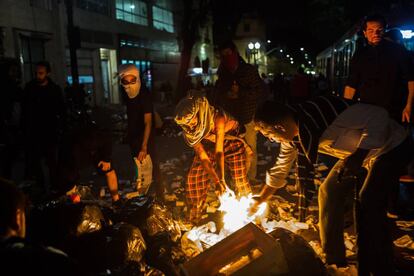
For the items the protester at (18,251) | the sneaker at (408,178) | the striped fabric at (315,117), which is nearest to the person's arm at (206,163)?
the striped fabric at (315,117)

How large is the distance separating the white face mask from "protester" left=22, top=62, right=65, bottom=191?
1.73 m

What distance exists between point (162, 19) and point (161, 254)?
3207cm

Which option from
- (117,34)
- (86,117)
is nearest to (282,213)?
(86,117)

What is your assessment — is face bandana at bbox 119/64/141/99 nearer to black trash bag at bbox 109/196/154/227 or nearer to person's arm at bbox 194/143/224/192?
person's arm at bbox 194/143/224/192

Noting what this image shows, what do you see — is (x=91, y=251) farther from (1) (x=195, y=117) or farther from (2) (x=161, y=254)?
(1) (x=195, y=117)

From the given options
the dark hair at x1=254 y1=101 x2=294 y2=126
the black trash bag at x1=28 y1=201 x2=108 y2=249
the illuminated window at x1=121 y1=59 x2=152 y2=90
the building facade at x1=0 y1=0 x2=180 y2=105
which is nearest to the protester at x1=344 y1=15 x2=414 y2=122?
the dark hair at x1=254 y1=101 x2=294 y2=126

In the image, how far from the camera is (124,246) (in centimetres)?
355

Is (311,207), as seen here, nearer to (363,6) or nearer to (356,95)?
(356,95)

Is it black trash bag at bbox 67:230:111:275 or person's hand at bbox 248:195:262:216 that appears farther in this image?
person's hand at bbox 248:195:262:216

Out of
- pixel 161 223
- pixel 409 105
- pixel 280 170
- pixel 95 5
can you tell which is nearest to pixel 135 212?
pixel 161 223

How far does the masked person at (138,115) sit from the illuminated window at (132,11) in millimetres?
21875

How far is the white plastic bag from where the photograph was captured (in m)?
5.61

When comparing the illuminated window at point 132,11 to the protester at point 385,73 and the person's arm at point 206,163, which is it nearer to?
the protester at point 385,73

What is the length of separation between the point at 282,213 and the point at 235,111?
5.43ft
